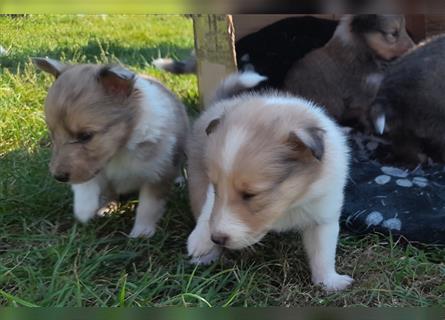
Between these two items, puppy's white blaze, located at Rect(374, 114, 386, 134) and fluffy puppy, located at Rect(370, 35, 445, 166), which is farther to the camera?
fluffy puppy, located at Rect(370, 35, 445, 166)

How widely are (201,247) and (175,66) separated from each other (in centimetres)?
262

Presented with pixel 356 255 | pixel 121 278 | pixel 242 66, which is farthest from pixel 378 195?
pixel 242 66

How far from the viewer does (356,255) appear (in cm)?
Result: 350

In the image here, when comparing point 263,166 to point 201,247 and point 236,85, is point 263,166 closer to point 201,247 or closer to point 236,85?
point 201,247

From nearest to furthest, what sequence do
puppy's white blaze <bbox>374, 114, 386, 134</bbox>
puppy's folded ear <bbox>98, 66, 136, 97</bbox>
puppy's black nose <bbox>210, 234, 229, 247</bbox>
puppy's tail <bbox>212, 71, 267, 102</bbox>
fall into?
puppy's black nose <bbox>210, 234, 229, 247</bbox>
puppy's folded ear <bbox>98, 66, 136, 97</bbox>
puppy's tail <bbox>212, 71, 267, 102</bbox>
puppy's white blaze <bbox>374, 114, 386, 134</bbox>

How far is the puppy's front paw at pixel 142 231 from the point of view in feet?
11.9

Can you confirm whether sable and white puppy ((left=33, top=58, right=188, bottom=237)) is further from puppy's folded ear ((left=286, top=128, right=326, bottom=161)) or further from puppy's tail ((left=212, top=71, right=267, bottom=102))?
puppy's folded ear ((left=286, top=128, right=326, bottom=161))

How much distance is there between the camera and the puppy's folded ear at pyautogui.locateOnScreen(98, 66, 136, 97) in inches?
134

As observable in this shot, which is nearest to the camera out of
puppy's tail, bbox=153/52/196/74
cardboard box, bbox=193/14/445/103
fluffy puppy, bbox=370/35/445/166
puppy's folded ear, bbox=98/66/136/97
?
puppy's folded ear, bbox=98/66/136/97

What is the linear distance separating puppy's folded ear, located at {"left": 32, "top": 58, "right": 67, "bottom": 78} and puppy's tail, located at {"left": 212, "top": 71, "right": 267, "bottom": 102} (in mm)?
966

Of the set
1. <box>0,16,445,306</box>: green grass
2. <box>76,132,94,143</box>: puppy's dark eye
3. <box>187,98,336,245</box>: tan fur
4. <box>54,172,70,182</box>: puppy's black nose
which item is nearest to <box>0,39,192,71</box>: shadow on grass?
<box>0,16,445,306</box>: green grass

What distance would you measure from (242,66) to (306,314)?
370cm

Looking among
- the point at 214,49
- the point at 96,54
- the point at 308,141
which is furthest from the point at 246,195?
the point at 214,49

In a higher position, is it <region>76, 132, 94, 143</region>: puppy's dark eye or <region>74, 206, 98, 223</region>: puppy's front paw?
<region>76, 132, 94, 143</region>: puppy's dark eye
